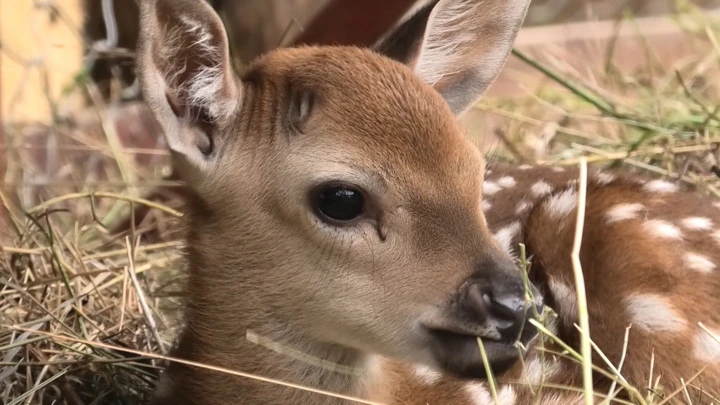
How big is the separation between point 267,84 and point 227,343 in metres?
0.50

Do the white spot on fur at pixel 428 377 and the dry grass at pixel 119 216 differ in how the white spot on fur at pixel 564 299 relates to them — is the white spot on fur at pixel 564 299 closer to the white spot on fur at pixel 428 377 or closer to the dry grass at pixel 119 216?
the dry grass at pixel 119 216

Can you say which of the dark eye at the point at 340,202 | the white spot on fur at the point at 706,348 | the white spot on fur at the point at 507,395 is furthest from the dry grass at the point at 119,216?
the dark eye at the point at 340,202

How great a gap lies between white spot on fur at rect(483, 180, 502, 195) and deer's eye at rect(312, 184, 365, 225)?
0.85m

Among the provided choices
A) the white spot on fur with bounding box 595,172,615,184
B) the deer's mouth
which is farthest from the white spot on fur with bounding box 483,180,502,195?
the deer's mouth

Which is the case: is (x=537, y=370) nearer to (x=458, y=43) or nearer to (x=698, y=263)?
(x=698, y=263)

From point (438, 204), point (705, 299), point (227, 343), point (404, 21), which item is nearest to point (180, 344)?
point (227, 343)

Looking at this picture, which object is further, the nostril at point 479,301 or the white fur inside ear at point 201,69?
the white fur inside ear at point 201,69

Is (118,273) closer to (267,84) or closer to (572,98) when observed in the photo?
(267,84)

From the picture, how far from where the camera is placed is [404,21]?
2.08 meters

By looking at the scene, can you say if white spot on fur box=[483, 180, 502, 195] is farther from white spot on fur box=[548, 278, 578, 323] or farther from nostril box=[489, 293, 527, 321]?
nostril box=[489, 293, 527, 321]

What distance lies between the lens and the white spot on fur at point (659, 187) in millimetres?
2396

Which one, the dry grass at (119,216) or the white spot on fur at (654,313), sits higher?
the white spot on fur at (654,313)

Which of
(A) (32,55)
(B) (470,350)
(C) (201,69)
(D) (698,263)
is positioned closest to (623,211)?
(D) (698,263)

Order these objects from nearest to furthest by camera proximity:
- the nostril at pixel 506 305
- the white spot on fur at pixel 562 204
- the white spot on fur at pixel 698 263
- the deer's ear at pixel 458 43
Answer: the nostril at pixel 506 305 → the deer's ear at pixel 458 43 → the white spot on fur at pixel 698 263 → the white spot on fur at pixel 562 204
